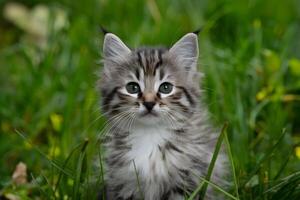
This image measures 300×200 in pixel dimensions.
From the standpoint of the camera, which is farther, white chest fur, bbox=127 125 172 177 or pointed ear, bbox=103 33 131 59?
pointed ear, bbox=103 33 131 59

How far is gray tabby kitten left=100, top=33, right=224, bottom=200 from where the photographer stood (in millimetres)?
4039

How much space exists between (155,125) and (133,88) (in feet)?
0.80

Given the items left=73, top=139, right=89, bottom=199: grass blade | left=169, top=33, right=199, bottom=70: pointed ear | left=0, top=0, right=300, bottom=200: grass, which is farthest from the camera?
left=0, top=0, right=300, bottom=200: grass

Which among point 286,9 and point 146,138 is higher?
point 286,9

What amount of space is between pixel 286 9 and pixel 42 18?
2.40 meters

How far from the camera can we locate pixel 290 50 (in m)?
6.25

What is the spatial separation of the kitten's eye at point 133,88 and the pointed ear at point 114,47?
0.23m

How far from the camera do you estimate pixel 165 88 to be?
414 centimetres

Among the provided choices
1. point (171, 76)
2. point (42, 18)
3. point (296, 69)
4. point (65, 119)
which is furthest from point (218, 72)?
point (42, 18)

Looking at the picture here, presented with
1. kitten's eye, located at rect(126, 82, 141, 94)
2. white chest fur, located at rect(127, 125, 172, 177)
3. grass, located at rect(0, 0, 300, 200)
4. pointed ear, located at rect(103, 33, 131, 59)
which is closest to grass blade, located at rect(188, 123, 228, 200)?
grass, located at rect(0, 0, 300, 200)

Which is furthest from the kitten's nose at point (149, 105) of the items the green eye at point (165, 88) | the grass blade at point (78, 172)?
the grass blade at point (78, 172)

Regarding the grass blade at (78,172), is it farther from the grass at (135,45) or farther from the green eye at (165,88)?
the green eye at (165,88)

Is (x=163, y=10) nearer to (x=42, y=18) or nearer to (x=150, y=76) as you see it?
(x=42, y=18)

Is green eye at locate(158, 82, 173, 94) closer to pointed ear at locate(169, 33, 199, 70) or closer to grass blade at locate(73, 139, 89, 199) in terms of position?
pointed ear at locate(169, 33, 199, 70)
